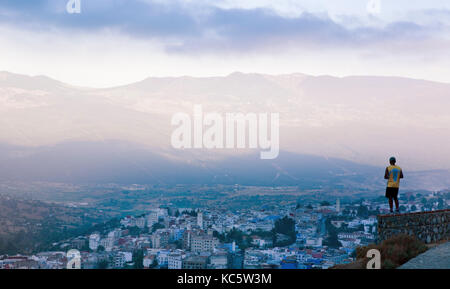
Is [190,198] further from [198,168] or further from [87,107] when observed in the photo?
[87,107]

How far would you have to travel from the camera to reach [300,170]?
120938 millimetres

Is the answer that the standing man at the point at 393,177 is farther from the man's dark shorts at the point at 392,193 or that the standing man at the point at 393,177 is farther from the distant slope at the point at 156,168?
the distant slope at the point at 156,168

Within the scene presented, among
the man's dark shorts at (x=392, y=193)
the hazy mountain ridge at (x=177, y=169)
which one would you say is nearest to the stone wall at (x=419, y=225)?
the man's dark shorts at (x=392, y=193)

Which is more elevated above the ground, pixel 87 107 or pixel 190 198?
pixel 87 107

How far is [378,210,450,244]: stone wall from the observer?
41.0ft

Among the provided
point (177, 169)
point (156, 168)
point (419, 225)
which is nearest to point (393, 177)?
point (419, 225)

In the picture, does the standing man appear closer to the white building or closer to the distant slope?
the white building

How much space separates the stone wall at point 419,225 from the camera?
12500 millimetres

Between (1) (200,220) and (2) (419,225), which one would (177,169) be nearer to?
(1) (200,220)

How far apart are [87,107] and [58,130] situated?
2318cm

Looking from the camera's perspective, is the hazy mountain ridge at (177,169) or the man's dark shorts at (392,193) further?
the hazy mountain ridge at (177,169)

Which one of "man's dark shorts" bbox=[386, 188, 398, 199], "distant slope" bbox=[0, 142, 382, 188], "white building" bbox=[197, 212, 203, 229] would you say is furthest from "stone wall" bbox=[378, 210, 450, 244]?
"distant slope" bbox=[0, 142, 382, 188]
